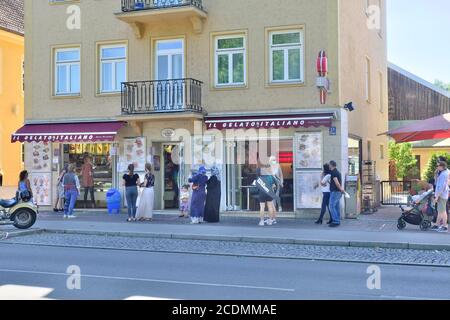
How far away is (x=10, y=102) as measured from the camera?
87.4ft

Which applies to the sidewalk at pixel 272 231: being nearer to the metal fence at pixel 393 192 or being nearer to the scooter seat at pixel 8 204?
the scooter seat at pixel 8 204

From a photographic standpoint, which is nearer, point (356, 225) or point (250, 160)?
point (356, 225)

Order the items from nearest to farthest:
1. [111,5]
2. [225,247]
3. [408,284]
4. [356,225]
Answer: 1. [408,284]
2. [225,247]
3. [356,225]
4. [111,5]

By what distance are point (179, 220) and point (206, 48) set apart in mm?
5747

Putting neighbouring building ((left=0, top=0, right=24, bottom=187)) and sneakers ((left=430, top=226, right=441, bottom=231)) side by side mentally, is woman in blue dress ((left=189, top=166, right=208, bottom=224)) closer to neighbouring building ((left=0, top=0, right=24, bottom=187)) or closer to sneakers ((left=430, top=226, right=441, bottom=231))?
sneakers ((left=430, top=226, right=441, bottom=231))

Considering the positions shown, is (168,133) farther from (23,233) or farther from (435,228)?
(435,228)

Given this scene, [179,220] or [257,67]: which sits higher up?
[257,67]

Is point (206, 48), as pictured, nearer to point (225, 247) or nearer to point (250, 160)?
point (250, 160)

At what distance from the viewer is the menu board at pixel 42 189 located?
20.9 metres

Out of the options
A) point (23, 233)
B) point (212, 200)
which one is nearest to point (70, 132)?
point (23, 233)

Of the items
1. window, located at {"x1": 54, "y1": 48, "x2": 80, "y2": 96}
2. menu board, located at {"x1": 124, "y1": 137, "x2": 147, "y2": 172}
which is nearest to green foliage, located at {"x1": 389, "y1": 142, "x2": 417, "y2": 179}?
menu board, located at {"x1": 124, "y1": 137, "x2": 147, "y2": 172}

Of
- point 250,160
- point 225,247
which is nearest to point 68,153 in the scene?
point 250,160

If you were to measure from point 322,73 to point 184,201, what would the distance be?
583 cm
